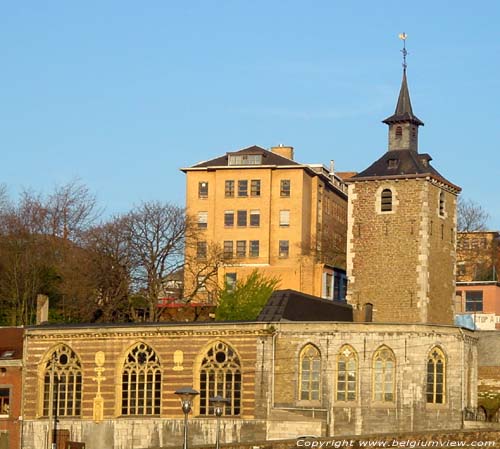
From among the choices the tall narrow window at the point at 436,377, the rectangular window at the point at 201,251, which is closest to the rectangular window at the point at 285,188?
the rectangular window at the point at 201,251

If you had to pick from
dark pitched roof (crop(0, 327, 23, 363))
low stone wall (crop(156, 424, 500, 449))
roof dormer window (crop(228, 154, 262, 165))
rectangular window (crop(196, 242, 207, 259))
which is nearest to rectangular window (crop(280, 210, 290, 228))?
roof dormer window (crop(228, 154, 262, 165))

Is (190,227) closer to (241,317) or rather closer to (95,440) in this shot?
(241,317)

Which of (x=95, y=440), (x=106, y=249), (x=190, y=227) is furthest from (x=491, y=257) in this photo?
(x=95, y=440)

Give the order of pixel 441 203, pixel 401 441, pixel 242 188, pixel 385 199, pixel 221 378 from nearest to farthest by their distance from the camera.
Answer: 1. pixel 401 441
2. pixel 221 378
3. pixel 385 199
4. pixel 441 203
5. pixel 242 188

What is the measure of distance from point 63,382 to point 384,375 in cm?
1459

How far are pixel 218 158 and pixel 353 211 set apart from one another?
36605 millimetres

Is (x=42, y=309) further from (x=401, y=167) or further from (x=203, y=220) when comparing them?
(x=203, y=220)

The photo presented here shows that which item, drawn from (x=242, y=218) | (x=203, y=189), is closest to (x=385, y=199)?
(x=242, y=218)

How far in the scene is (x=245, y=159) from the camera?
108 metres

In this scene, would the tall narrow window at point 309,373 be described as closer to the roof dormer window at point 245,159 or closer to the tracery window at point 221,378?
the tracery window at point 221,378

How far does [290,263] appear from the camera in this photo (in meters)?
104

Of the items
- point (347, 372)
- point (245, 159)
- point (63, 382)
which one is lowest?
point (63, 382)

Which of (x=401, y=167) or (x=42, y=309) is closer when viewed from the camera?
(x=42, y=309)

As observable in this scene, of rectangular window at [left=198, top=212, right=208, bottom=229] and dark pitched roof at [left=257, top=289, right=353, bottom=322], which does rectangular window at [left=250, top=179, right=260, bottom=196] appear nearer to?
rectangular window at [left=198, top=212, right=208, bottom=229]
